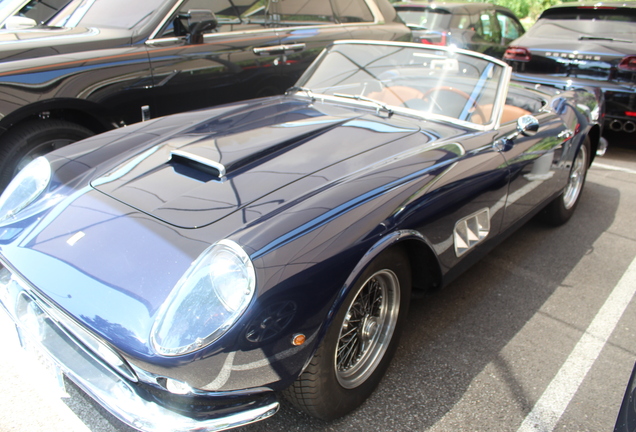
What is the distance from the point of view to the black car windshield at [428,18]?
7.54 metres

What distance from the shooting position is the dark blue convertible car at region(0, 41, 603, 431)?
5.36 ft

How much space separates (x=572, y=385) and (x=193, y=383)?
175 cm

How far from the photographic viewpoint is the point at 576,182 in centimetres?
414

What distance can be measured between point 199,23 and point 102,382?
2.95 m

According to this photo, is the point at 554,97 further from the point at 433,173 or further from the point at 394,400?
the point at 394,400

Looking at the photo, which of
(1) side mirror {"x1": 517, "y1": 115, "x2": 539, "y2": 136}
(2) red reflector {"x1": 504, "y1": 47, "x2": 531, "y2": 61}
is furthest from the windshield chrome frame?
(2) red reflector {"x1": 504, "y1": 47, "x2": 531, "y2": 61}

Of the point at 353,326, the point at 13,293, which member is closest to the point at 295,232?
the point at 353,326

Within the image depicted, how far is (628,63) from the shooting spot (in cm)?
506

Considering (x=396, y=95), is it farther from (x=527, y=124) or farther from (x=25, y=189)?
(x=25, y=189)

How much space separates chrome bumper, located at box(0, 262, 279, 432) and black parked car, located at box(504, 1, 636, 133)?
15.4 feet

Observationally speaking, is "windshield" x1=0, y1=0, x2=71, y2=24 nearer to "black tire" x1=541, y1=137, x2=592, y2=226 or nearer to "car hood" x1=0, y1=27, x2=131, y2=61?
"car hood" x1=0, y1=27, x2=131, y2=61

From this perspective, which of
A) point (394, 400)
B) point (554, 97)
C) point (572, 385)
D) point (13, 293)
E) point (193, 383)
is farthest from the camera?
point (554, 97)

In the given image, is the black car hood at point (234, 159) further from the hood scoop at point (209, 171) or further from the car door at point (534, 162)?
the car door at point (534, 162)

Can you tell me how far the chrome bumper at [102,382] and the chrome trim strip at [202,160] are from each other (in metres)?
0.83
